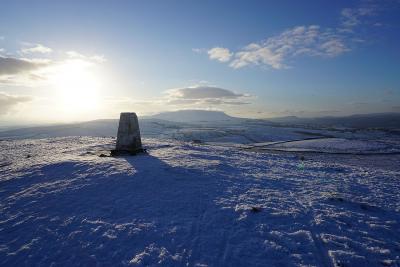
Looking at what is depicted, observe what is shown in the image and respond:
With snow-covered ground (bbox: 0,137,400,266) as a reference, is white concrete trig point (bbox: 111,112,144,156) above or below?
above

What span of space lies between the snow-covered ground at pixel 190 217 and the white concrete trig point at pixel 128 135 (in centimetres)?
376

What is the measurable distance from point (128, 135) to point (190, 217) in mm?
11172

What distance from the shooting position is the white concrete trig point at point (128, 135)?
1933cm

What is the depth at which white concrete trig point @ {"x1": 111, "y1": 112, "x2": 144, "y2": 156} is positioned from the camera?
19.3 metres

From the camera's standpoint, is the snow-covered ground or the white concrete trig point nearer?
the snow-covered ground

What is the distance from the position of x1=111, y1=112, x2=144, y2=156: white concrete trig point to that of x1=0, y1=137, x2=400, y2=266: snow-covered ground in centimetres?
376

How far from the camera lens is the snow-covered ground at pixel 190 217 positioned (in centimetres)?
764

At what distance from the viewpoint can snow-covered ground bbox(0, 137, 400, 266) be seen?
7645 millimetres

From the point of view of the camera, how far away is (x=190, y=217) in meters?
9.63

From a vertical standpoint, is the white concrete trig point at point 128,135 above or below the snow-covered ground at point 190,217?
above

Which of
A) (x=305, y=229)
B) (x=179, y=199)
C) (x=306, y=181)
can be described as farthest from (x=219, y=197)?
(x=306, y=181)

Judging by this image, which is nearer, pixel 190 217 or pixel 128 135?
pixel 190 217

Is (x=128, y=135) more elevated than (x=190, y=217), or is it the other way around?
(x=128, y=135)

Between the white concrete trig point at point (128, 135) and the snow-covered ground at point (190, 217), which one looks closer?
the snow-covered ground at point (190, 217)
